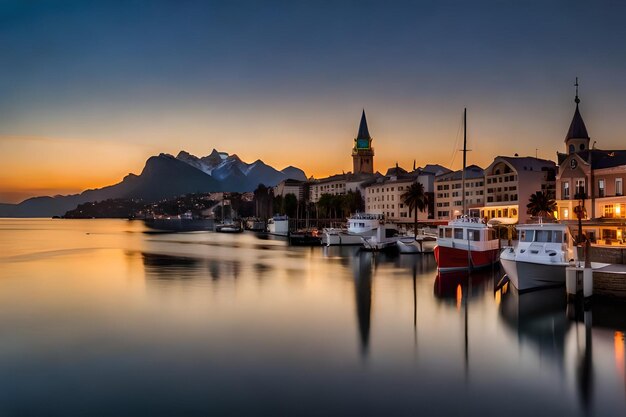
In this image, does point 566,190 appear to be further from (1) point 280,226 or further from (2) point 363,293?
(1) point 280,226

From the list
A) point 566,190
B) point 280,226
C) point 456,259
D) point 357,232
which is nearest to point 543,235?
point 456,259

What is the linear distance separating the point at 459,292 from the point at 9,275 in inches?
1740

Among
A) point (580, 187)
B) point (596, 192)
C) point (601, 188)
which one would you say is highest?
point (580, 187)

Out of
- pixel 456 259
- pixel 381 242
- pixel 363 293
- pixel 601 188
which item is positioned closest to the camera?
pixel 363 293

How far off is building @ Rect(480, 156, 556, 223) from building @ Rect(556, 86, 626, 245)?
2139cm

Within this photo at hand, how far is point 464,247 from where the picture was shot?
1832 inches

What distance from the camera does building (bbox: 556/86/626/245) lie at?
167 ft

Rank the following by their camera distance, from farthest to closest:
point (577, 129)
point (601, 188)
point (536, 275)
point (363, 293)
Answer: point (577, 129)
point (601, 188)
point (363, 293)
point (536, 275)

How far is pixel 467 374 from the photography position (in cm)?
1961

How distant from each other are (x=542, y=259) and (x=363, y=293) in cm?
1261

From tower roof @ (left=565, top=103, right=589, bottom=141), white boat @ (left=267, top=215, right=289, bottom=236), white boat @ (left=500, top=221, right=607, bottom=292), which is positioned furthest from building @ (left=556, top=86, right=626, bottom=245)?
white boat @ (left=267, top=215, right=289, bottom=236)

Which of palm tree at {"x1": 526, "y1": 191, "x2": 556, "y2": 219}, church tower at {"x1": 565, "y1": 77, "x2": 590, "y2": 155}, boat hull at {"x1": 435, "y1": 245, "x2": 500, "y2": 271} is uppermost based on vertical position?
church tower at {"x1": 565, "y1": 77, "x2": 590, "y2": 155}

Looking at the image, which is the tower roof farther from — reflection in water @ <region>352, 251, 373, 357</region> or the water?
the water

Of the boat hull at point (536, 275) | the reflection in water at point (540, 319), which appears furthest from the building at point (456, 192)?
the reflection in water at point (540, 319)
